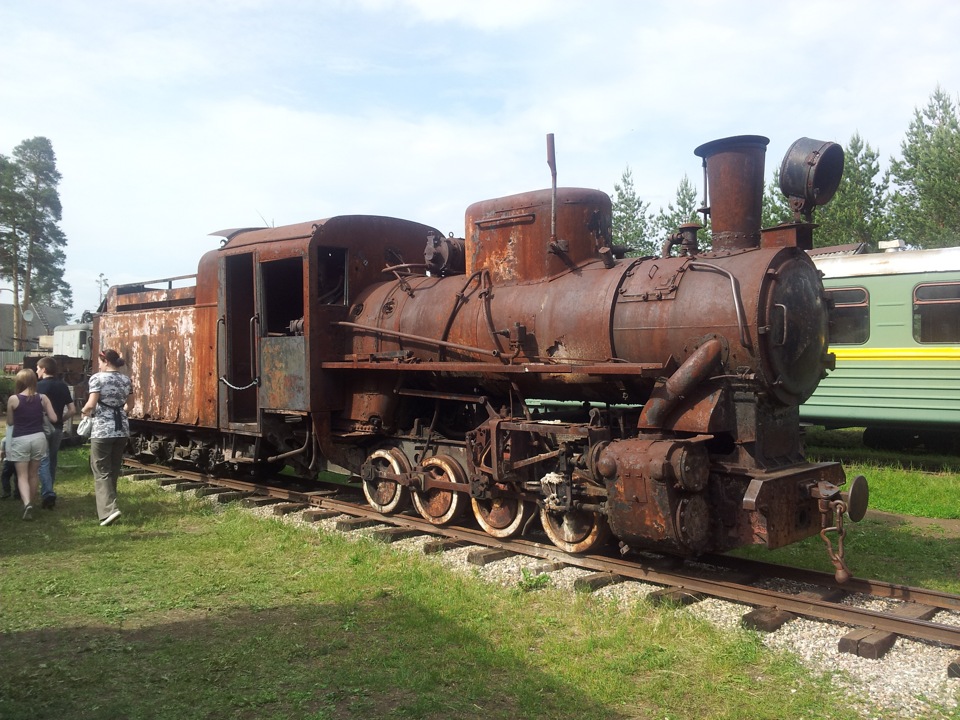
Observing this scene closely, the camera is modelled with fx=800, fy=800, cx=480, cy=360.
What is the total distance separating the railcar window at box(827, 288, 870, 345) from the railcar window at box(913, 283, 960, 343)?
718 millimetres

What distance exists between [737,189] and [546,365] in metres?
2.16

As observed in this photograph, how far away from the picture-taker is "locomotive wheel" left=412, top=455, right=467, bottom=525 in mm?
7801

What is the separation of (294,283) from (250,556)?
14.6ft

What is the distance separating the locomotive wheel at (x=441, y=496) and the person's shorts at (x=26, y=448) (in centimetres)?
415

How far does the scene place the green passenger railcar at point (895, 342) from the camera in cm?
1180

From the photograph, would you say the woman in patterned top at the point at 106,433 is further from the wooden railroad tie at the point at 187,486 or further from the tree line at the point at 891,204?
the tree line at the point at 891,204

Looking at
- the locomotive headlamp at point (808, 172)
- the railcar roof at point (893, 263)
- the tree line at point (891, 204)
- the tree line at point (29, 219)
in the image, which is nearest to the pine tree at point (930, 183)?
the tree line at point (891, 204)

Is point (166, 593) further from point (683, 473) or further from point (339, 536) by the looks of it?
point (683, 473)

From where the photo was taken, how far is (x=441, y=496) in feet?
26.2

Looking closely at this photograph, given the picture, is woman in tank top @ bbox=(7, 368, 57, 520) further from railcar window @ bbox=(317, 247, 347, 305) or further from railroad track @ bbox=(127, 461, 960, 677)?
railcar window @ bbox=(317, 247, 347, 305)

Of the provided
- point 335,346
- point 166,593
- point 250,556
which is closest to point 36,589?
point 166,593

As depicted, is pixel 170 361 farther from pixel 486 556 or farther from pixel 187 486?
pixel 486 556

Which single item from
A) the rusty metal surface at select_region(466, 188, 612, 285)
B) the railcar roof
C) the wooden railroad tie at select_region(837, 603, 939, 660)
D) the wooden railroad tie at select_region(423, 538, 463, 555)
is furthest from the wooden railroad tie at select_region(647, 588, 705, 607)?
the railcar roof

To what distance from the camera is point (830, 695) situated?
4227mm
